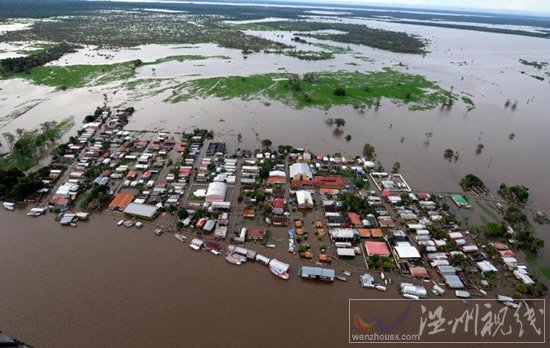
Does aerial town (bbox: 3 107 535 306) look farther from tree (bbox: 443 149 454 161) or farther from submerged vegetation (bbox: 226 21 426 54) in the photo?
submerged vegetation (bbox: 226 21 426 54)

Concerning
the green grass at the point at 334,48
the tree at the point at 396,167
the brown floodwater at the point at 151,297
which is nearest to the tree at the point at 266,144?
the tree at the point at 396,167

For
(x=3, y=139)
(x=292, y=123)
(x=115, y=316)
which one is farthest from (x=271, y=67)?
(x=115, y=316)

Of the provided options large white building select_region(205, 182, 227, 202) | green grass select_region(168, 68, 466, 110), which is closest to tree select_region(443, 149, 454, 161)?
green grass select_region(168, 68, 466, 110)

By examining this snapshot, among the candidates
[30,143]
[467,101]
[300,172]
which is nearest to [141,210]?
[300,172]

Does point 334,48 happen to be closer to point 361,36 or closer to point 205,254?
point 361,36

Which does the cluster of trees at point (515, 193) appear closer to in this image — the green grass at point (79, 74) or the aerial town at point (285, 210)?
the aerial town at point (285, 210)

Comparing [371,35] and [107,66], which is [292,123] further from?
[371,35]

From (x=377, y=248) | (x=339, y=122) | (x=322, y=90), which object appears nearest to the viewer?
(x=377, y=248)
